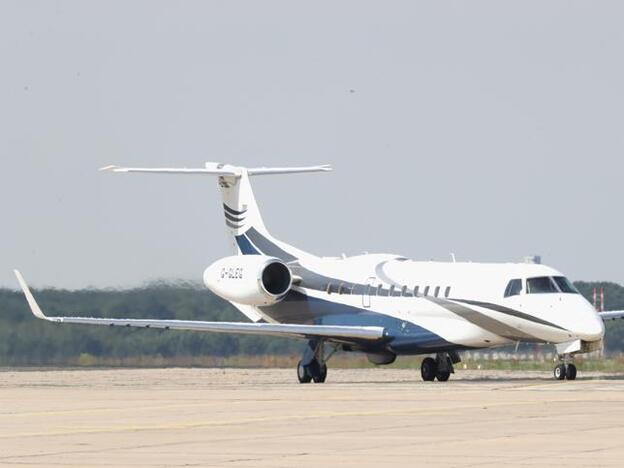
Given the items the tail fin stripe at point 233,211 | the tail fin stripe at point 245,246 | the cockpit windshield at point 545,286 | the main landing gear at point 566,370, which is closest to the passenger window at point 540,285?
the cockpit windshield at point 545,286

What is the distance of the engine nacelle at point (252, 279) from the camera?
4188 cm

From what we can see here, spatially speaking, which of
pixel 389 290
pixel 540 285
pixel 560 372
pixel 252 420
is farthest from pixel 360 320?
pixel 252 420

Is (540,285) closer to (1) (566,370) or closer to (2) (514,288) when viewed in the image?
(2) (514,288)

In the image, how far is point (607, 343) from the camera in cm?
5831

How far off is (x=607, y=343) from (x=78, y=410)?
117 ft

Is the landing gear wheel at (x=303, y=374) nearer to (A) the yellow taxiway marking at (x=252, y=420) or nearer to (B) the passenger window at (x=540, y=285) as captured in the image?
(B) the passenger window at (x=540, y=285)

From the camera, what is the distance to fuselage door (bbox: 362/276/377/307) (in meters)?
41.4

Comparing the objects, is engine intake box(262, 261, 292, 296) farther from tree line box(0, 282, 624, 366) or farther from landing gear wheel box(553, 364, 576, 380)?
landing gear wheel box(553, 364, 576, 380)

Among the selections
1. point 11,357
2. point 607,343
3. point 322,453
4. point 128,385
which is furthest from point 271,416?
point 607,343

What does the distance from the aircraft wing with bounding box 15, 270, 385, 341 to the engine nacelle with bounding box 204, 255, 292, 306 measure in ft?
4.82

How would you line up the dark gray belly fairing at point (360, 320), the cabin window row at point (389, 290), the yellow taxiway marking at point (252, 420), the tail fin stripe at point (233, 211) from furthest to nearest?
the tail fin stripe at point (233, 211) → the dark gray belly fairing at point (360, 320) → the cabin window row at point (389, 290) → the yellow taxiway marking at point (252, 420)

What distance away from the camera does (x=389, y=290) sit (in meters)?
41.1

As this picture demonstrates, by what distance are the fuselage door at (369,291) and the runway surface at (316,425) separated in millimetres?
6088

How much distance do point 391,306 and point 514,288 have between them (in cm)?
371
